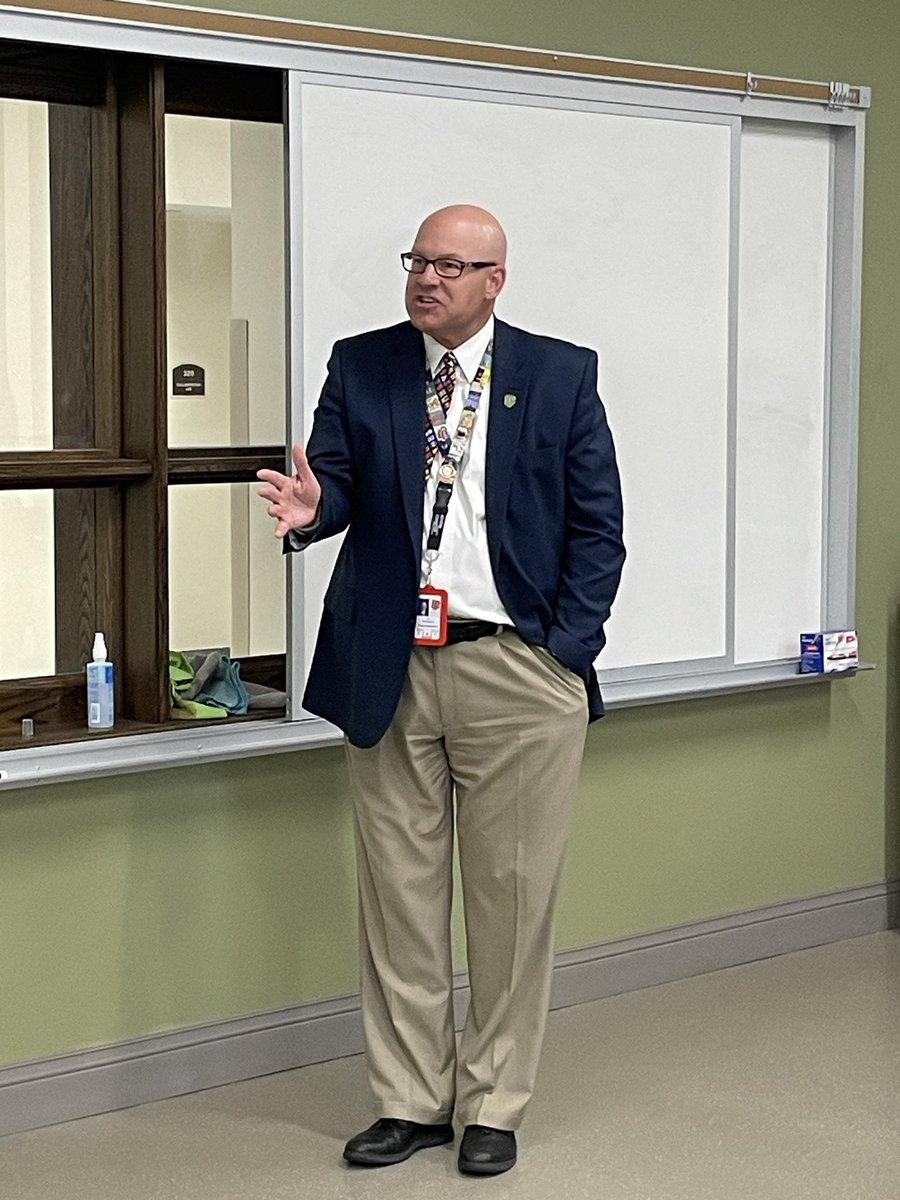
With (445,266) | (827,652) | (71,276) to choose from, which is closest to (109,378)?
(71,276)

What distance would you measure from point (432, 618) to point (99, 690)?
0.75 m

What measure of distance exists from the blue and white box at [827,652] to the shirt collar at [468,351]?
5.34ft

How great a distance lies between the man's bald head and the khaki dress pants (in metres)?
0.58

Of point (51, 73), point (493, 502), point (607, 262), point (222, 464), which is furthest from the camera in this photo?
point (607, 262)

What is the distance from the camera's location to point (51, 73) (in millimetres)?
3393

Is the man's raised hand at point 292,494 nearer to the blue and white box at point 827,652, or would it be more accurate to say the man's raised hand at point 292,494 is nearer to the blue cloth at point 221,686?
the blue cloth at point 221,686

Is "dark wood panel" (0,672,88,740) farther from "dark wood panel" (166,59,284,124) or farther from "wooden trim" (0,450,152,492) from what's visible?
"dark wood panel" (166,59,284,124)

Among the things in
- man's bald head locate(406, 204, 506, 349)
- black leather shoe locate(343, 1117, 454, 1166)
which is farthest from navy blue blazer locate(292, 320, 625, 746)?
black leather shoe locate(343, 1117, 454, 1166)

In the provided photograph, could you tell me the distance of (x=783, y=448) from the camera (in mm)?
4434

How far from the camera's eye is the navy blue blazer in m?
3.15

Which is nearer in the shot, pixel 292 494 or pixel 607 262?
pixel 292 494

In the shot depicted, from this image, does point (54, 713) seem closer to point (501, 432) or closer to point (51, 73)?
point (501, 432)

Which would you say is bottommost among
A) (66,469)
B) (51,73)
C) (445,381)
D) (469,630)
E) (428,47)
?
(469,630)

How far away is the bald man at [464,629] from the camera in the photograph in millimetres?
3154
